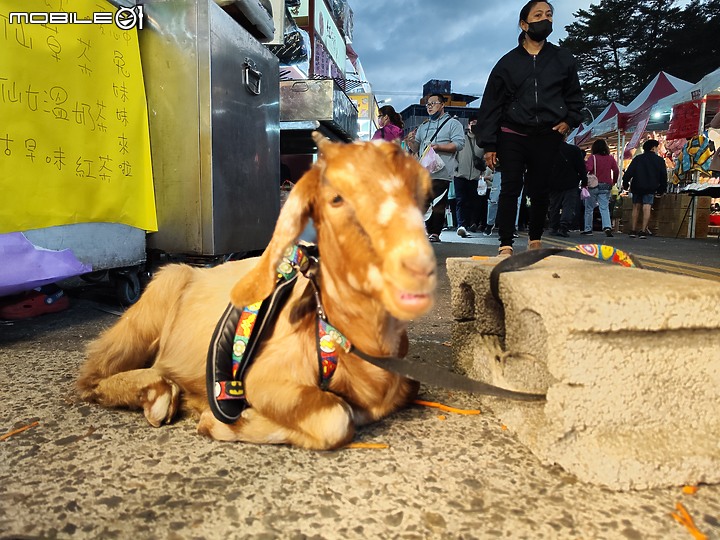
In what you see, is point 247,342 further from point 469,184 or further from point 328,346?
point 469,184

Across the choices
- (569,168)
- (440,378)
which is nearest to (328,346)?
(440,378)

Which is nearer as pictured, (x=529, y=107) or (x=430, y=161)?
(x=529, y=107)

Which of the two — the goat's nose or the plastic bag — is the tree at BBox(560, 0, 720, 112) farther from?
the goat's nose

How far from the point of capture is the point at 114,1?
3328 mm

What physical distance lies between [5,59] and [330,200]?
236 centimetres

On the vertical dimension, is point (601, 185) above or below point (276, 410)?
above

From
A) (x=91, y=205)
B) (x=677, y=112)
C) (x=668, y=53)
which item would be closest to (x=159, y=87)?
(x=91, y=205)

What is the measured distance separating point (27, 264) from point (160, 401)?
1591 mm

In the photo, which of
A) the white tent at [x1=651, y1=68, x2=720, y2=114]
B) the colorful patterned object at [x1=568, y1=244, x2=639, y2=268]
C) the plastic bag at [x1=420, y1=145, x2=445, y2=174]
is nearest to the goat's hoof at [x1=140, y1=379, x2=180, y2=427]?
the colorful patterned object at [x1=568, y1=244, x2=639, y2=268]

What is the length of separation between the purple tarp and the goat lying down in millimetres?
1028

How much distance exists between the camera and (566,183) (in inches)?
449

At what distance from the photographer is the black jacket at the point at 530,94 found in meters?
4.16

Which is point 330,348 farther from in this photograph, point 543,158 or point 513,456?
point 543,158

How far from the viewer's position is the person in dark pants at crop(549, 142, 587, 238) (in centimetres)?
1087
